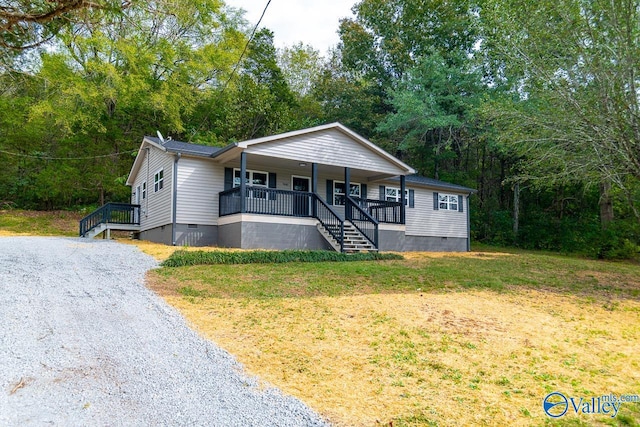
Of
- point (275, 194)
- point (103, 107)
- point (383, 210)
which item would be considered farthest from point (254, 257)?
point (103, 107)

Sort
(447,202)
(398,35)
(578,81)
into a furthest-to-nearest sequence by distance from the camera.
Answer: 1. (398,35)
2. (447,202)
3. (578,81)

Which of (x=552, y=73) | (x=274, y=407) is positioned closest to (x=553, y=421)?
(x=274, y=407)

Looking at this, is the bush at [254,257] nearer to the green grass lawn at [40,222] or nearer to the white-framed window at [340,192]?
the white-framed window at [340,192]

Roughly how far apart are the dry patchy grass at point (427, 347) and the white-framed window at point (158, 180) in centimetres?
880

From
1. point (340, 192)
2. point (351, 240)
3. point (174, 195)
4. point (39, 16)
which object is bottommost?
point (351, 240)

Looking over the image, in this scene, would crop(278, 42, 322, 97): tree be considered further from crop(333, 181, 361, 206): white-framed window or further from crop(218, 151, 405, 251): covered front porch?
crop(218, 151, 405, 251): covered front porch

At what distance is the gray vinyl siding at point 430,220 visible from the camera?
20688 millimetres

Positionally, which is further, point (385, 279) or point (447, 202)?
point (447, 202)

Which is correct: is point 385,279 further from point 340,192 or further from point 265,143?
point 340,192

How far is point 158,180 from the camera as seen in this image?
57.3 feet

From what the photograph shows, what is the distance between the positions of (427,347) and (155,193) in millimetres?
14648

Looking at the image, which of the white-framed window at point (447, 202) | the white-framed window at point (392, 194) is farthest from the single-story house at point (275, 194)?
the white-framed window at point (447, 202)

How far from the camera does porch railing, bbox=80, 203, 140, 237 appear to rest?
712 inches

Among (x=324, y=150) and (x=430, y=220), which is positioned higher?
(x=324, y=150)
